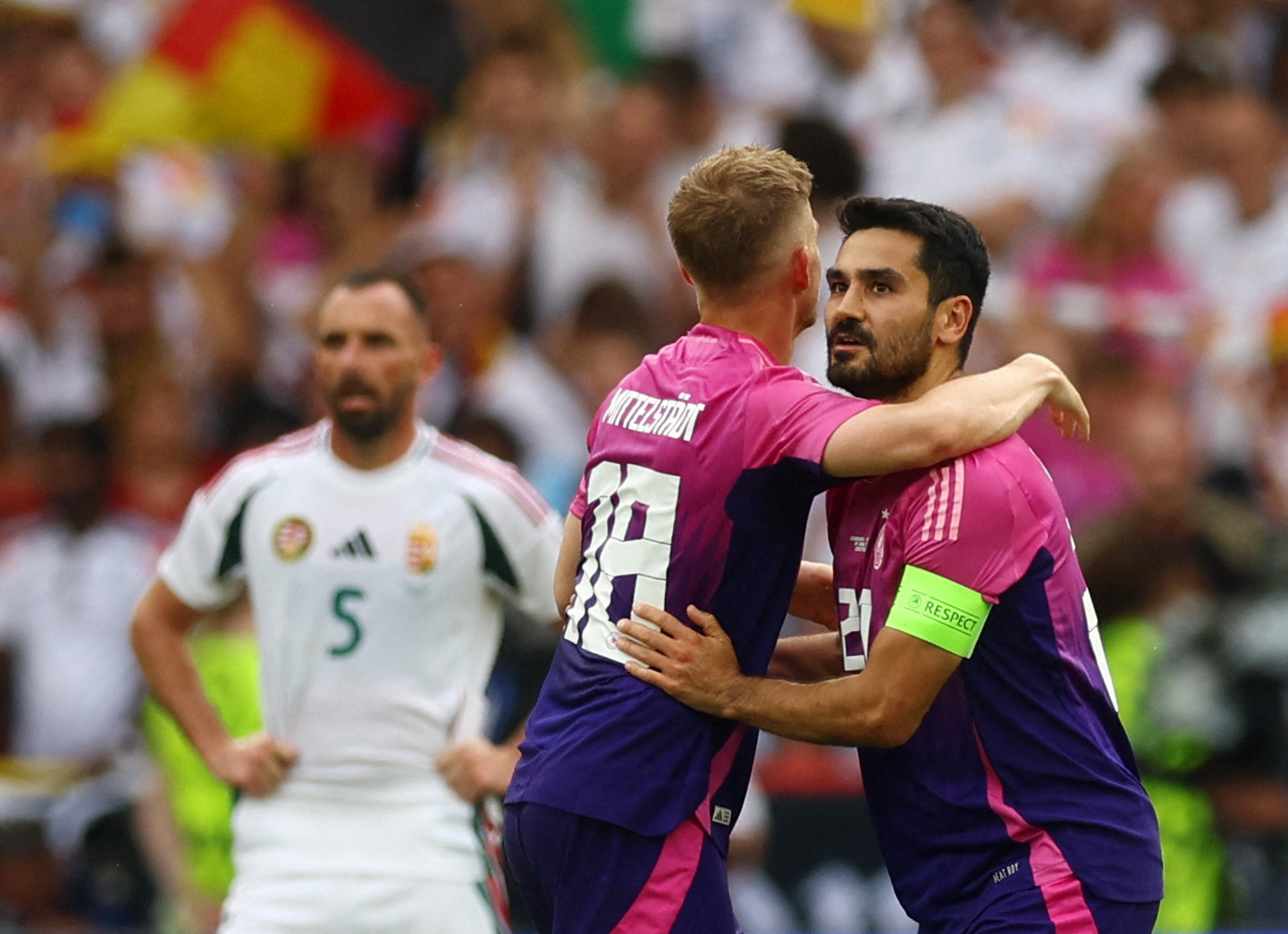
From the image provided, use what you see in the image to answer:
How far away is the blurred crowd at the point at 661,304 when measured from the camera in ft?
28.2

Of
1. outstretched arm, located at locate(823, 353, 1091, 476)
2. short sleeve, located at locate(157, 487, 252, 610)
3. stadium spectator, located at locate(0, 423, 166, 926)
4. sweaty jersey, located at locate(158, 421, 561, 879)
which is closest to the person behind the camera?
outstretched arm, located at locate(823, 353, 1091, 476)

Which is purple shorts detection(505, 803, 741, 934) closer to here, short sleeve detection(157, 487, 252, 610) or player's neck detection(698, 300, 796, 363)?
player's neck detection(698, 300, 796, 363)

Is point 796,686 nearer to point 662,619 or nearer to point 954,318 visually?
point 662,619

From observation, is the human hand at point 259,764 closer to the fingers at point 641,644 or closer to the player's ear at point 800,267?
the fingers at point 641,644

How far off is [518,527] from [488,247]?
16.1 ft

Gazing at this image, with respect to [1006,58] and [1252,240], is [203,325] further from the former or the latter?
[1252,240]

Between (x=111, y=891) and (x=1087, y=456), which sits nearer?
(x=111, y=891)

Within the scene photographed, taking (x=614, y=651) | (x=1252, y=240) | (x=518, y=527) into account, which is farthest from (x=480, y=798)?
(x=1252, y=240)

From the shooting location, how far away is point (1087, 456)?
9.56m

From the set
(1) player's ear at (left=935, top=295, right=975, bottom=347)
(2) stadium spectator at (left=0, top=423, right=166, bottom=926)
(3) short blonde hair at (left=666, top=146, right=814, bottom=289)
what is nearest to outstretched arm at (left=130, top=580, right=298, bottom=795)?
(3) short blonde hair at (left=666, top=146, right=814, bottom=289)

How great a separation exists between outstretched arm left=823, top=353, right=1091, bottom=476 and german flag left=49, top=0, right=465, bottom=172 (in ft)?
21.6

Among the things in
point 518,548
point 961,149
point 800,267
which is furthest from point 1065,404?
point 961,149

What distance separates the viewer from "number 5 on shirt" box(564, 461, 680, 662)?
4492mm

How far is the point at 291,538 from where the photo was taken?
6062mm
